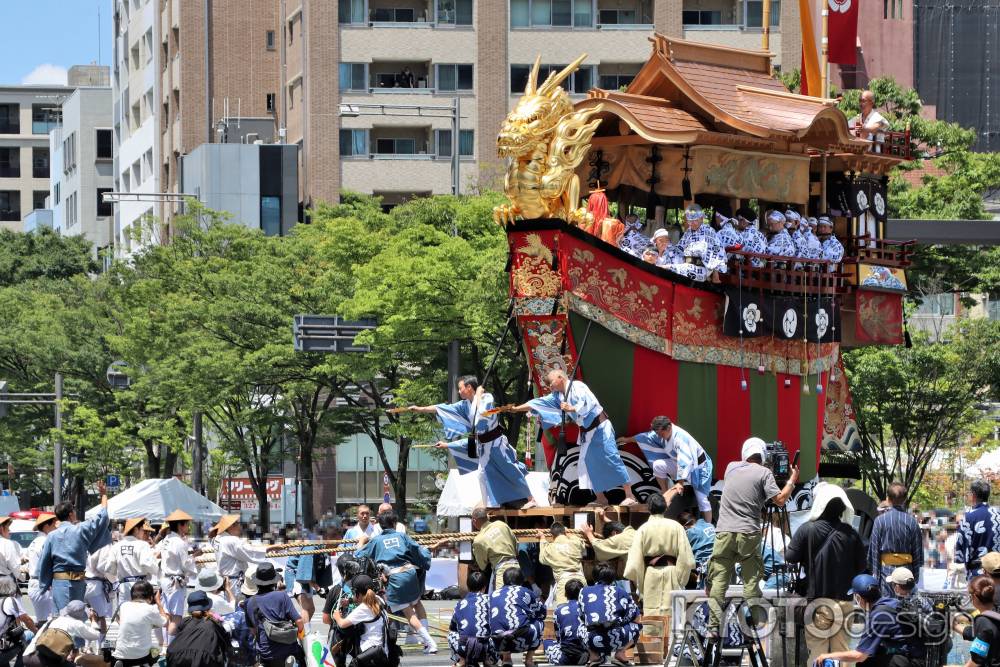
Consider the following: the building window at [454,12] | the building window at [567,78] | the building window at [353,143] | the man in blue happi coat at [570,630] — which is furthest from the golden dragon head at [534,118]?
the building window at [454,12]

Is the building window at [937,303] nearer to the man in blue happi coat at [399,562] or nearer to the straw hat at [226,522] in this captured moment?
the straw hat at [226,522]

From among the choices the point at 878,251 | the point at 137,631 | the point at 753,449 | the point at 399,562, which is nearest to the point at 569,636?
the point at 399,562

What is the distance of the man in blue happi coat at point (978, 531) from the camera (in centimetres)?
1661

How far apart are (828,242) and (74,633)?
520 inches

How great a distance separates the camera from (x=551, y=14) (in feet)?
214

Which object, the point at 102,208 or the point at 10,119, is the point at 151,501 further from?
the point at 10,119

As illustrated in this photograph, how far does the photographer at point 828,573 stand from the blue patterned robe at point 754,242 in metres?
8.56

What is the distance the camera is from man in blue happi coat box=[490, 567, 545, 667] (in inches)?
668

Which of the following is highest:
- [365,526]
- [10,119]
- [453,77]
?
[10,119]

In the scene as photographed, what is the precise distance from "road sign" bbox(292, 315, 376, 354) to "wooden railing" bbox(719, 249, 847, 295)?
12746 millimetres

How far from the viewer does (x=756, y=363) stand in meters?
24.4

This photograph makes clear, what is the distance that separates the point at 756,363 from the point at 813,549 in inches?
355

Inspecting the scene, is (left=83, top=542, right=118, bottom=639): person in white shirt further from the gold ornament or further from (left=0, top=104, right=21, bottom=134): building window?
(left=0, top=104, right=21, bottom=134): building window

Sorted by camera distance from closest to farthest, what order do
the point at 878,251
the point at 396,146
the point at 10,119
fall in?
the point at 878,251
the point at 396,146
the point at 10,119
